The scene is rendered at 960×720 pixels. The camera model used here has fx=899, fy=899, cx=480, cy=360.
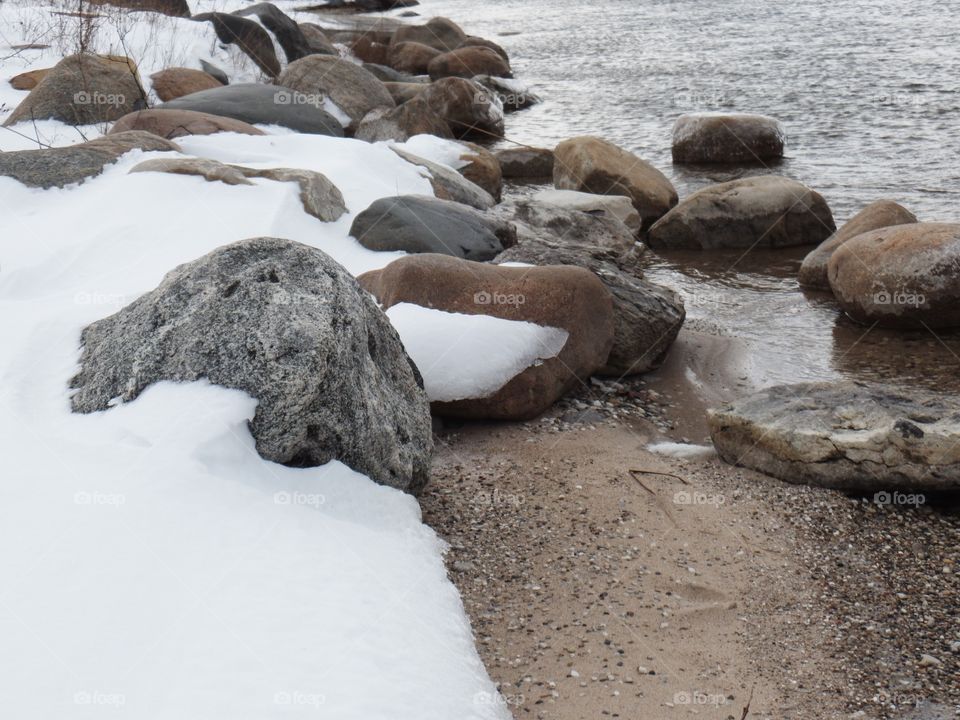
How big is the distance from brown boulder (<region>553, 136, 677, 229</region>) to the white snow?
508cm

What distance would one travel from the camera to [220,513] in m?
2.93

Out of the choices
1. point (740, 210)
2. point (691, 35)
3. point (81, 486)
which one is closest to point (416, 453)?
point (81, 486)

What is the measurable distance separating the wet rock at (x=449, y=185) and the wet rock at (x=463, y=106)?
4.39m

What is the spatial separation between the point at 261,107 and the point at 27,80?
3059mm

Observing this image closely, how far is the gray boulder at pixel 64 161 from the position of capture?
19.9 ft

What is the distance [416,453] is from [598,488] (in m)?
0.93

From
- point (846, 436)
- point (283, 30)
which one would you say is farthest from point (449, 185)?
point (283, 30)

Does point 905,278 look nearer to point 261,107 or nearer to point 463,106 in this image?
point 261,107

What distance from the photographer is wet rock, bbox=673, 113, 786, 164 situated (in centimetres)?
1146

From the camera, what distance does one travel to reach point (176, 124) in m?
7.82

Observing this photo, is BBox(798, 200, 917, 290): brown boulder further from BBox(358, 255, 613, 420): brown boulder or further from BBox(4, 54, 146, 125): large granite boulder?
BBox(4, 54, 146, 125): large granite boulder

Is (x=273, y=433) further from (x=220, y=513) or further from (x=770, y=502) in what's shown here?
(x=770, y=502)

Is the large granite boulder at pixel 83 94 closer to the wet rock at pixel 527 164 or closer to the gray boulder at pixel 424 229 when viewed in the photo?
the gray boulder at pixel 424 229

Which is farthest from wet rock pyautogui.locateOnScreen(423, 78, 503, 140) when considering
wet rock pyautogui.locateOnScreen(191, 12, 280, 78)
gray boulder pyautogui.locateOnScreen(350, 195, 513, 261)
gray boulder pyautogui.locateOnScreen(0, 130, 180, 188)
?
gray boulder pyautogui.locateOnScreen(0, 130, 180, 188)
